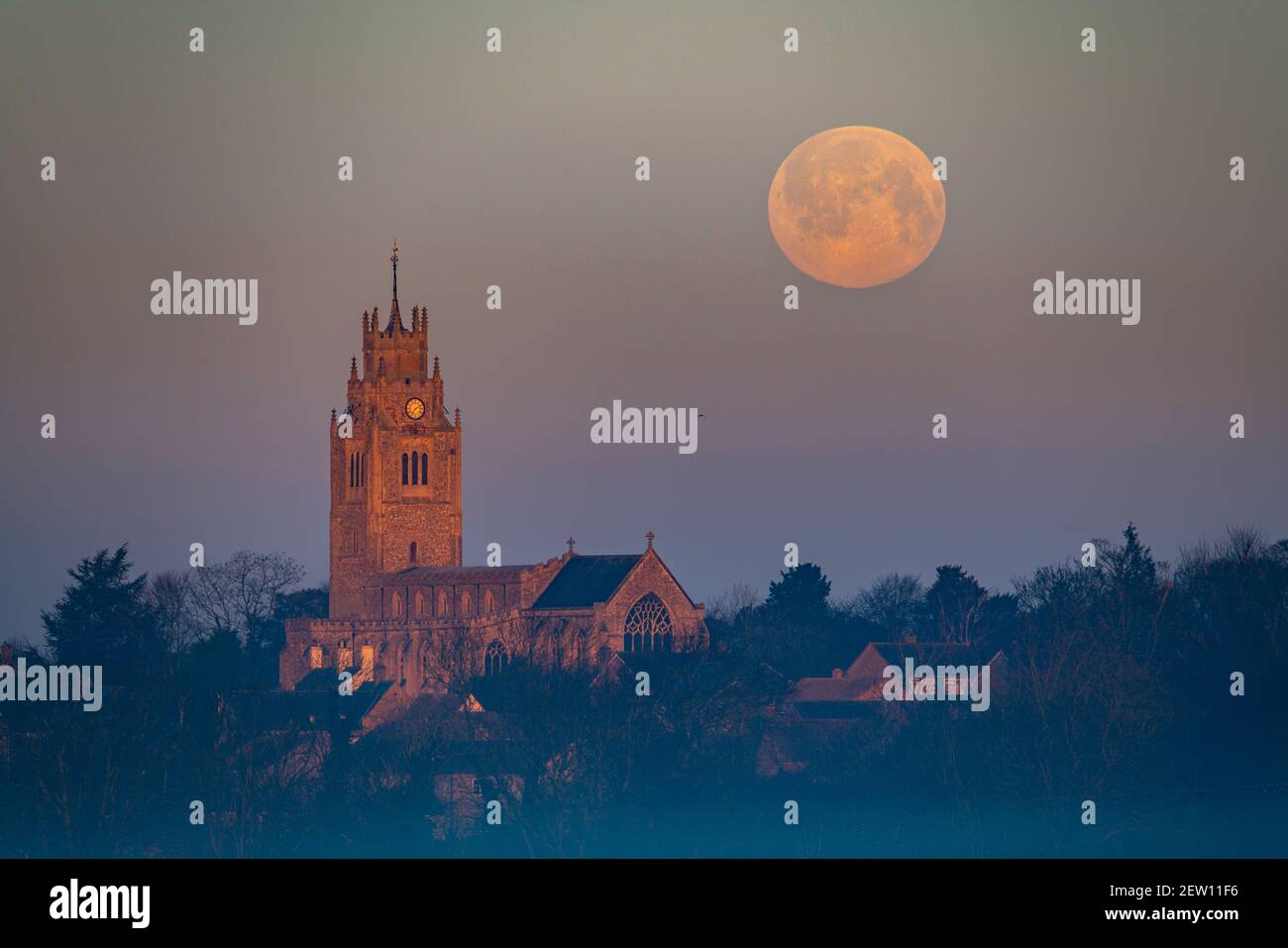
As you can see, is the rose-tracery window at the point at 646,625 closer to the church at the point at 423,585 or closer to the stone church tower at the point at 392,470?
the church at the point at 423,585

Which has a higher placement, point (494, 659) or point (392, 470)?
point (392, 470)

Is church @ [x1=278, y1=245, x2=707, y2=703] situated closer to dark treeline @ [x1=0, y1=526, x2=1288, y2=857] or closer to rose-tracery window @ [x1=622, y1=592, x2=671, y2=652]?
rose-tracery window @ [x1=622, y1=592, x2=671, y2=652]

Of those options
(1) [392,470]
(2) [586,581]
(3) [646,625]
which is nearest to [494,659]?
(3) [646,625]

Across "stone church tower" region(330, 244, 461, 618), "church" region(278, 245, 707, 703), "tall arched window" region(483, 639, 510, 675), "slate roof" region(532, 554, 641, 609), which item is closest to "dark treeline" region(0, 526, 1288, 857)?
"tall arched window" region(483, 639, 510, 675)

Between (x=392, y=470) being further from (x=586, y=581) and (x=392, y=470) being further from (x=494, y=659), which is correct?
(x=494, y=659)
